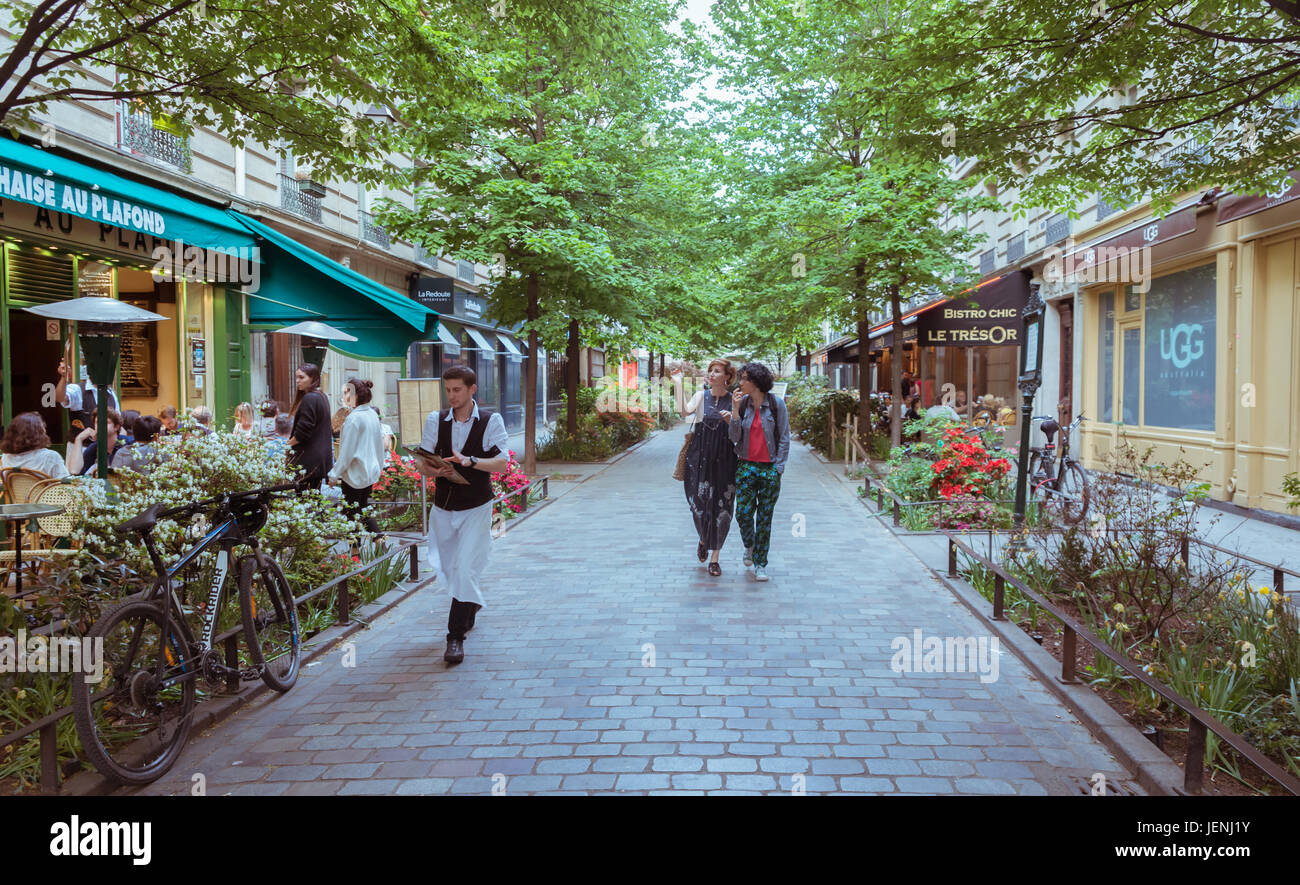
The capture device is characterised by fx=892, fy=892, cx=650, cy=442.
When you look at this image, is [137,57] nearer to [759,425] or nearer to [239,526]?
[239,526]

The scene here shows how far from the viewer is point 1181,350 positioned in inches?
556

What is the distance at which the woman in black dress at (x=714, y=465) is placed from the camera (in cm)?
816

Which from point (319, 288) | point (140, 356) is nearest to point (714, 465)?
point (319, 288)

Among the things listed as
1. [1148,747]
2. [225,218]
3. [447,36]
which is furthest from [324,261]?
[1148,747]

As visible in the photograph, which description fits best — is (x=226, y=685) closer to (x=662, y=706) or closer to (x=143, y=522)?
(x=143, y=522)

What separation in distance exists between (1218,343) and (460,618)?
11.9 m

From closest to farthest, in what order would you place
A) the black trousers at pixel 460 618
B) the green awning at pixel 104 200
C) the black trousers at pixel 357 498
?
the black trousers at pixel 460 618 < the green awning at pixel 104 200 < the black trousers at pixel 357 498

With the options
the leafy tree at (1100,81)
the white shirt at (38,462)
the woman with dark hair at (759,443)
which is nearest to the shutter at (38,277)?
the white shirt at (38,462)

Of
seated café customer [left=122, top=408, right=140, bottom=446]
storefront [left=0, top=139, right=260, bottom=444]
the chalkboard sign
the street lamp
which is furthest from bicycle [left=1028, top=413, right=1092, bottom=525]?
the chalkboard sign

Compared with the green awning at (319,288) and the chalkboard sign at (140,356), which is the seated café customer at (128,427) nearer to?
the green awning at (319,288)

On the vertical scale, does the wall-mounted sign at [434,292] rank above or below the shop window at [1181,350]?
above

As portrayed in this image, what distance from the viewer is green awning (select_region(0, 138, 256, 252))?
6.99 m

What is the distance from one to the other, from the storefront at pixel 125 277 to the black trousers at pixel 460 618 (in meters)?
4.81

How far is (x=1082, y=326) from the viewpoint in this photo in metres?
18.4
